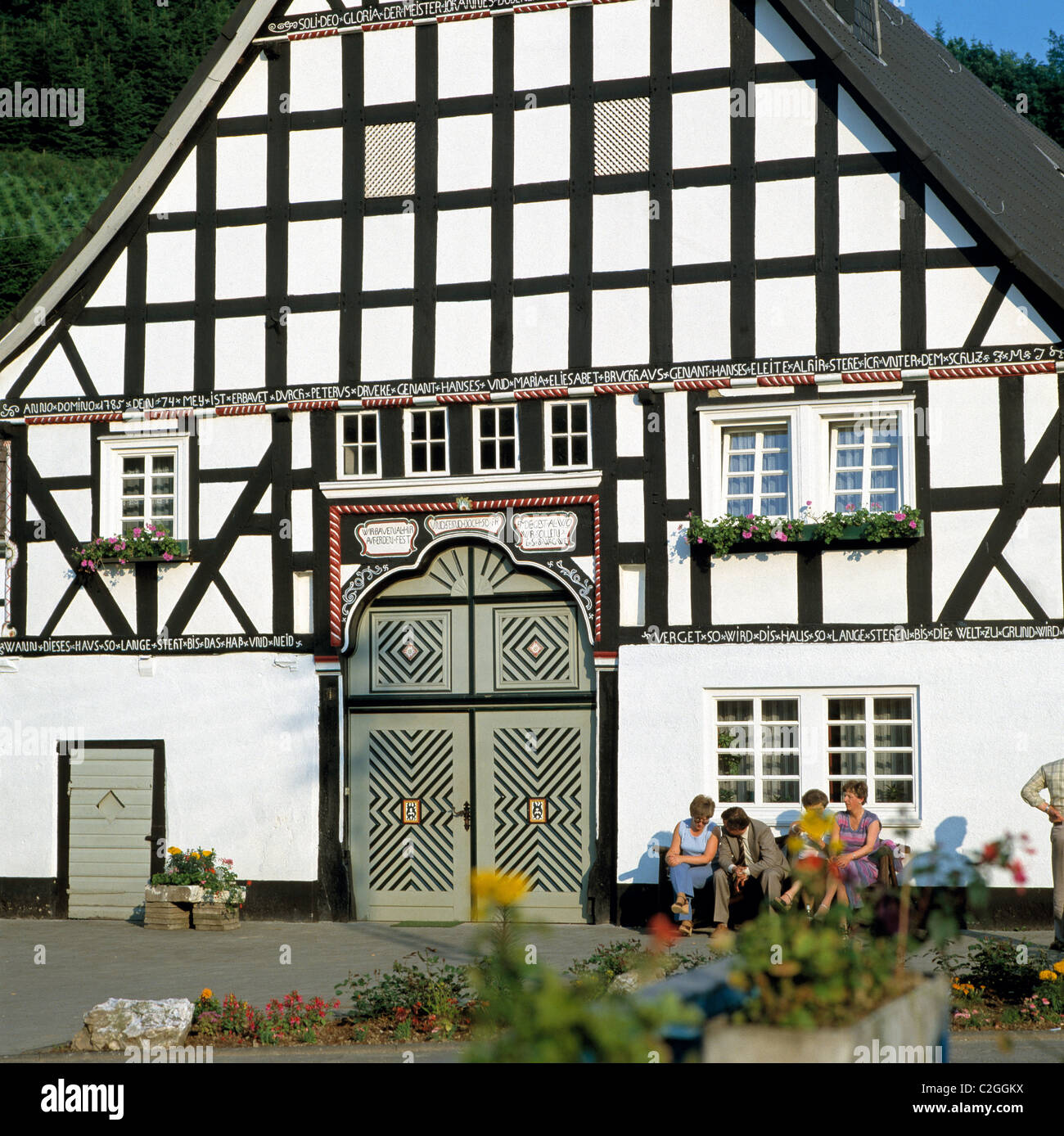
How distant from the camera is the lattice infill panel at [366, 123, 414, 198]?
1666cm

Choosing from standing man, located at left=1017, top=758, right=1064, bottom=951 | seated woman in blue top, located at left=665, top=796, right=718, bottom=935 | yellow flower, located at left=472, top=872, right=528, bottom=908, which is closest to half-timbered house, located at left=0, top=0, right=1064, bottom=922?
seated woman in blue top, located at left=665, top=796, right=718, bottom=935

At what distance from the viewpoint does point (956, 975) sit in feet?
32.1

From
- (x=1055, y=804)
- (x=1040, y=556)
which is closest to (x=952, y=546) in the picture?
(x=1040, y=556)

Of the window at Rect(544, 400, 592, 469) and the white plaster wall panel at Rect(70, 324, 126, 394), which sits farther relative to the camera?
the white plaster wall panel at Rect(70, 324, 126, 394)

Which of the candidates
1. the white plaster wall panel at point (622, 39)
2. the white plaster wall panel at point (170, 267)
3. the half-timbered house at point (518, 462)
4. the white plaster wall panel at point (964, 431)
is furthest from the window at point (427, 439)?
the white plaster wall panel at point (964, 431)

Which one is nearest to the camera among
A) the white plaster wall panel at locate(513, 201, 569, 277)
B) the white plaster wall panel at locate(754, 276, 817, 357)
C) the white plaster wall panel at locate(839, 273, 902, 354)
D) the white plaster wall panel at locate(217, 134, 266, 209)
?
the white plaster wall panel at locate(839, 273, 902, 354)

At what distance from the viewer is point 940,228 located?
48.8 ft

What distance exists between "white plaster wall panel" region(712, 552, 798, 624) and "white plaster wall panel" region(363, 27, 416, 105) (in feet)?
19.9

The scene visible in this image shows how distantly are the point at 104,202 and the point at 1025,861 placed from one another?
11.7 m

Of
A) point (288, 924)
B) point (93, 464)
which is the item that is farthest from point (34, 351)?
point (288, 924)

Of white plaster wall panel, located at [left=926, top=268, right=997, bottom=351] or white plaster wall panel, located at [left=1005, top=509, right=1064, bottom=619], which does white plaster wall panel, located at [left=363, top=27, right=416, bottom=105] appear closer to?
white plaster wall panel, located at [left=926, top=268, right=997, bottom=351]

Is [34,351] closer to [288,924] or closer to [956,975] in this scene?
[288,924]

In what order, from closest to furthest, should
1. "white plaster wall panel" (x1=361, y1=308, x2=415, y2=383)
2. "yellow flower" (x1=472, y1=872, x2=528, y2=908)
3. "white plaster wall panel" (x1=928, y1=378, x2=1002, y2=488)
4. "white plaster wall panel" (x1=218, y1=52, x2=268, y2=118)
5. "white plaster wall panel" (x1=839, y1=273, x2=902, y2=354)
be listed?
"yellow flower" (x1=472, y1=872, x2=528, y2=908)
"white plaster wall panel" (x1=928, y1=378, x2=1002, y2=488)
"white plaster wall panel" (x1=839, y1=273, x2=902, y2=354)
"white plaster wall panel" (x1=361, y1=308, x2=415, y2=383)
"white plaster wall panel" (x1=218, y1=52, x2=268, y2=118)

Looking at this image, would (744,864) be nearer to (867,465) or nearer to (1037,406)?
(867,465)
